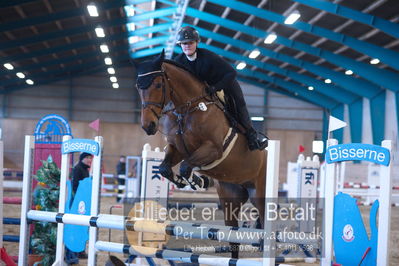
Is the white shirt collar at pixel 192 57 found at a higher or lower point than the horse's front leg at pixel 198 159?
higher

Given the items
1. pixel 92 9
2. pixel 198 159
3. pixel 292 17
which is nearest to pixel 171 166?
pixel 198 159

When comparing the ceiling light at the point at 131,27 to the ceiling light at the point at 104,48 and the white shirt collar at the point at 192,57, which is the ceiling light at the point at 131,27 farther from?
the white shirt collar at the point at 192,57

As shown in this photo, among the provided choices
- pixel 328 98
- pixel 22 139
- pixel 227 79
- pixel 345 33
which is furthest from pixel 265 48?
pixel 227 79

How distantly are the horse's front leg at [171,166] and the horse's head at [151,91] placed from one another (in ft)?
1.23

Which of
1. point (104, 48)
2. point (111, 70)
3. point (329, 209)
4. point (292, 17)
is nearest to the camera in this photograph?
point (329, 209)

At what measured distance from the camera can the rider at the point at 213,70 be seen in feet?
10.8

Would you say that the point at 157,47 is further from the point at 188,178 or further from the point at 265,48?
the point at 188,178

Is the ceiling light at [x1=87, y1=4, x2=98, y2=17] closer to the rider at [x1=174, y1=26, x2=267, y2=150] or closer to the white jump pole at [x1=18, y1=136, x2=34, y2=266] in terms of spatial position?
the white jump pole at [x1=18, y1=136, x2=34, y2=266]

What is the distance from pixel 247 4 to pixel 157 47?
8408 mm

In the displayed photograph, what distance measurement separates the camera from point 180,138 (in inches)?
126

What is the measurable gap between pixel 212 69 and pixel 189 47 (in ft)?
0.84

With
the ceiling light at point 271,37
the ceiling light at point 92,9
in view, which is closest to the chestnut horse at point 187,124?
the ceiling light at point 92,9

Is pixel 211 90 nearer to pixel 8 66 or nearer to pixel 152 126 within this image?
pixel 152 126

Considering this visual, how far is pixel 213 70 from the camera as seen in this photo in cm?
341
